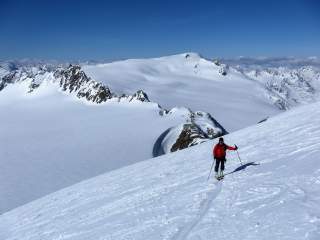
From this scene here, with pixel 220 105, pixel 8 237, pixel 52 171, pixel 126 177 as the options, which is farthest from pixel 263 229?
pixel 220 105

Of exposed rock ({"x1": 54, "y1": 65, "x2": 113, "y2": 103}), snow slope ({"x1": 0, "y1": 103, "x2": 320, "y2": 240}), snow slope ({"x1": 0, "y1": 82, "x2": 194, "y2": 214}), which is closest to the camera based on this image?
snow slope ({"x1": 0, "y1": 103, "x2": 320, "y2": 240})

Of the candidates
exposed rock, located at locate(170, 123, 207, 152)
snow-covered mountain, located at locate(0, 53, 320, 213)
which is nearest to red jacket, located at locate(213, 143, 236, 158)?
snow-covered mountain, located at locate(0, 53, 320, 213)

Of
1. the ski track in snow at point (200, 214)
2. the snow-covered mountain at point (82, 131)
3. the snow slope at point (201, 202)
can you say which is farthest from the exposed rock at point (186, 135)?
the ski track in snow at point (200, 214)

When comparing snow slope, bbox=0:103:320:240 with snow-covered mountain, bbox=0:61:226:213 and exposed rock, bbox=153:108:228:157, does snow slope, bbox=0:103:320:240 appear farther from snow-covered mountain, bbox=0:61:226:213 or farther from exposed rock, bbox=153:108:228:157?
exposed rock, bbox=153:108:228:157

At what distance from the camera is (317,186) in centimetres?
1458

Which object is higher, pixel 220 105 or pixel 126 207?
pixel 220 105

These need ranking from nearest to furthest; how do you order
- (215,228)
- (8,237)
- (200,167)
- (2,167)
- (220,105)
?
(215,228) < (8,237) < (200,167) < (2,167) < (220,105)

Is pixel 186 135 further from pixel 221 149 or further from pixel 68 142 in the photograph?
pixel 221 149

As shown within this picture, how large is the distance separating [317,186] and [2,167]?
56485 mm

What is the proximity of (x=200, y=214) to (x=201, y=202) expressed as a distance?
1.41 meters

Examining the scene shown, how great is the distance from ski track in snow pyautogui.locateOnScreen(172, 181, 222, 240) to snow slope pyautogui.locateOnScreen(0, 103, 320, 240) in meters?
0.04

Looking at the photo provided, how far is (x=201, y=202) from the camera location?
16.0m

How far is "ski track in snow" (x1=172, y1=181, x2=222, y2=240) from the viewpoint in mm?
13020

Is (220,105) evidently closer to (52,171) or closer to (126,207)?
(52,171)
